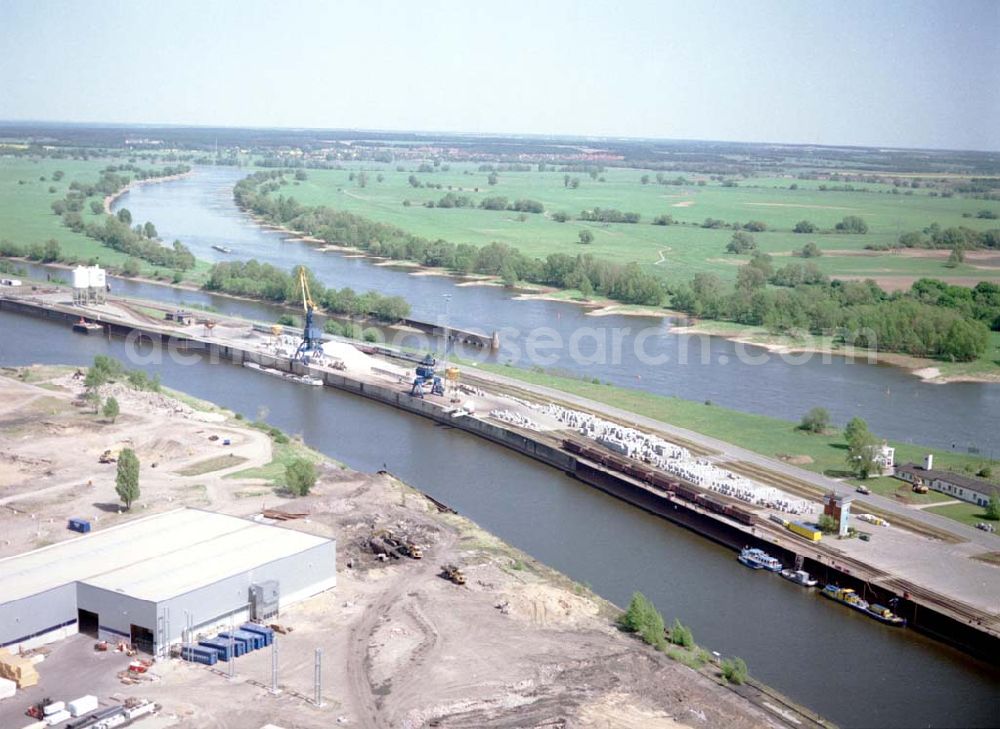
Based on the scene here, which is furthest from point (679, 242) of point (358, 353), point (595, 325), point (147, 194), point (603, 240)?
point (147, 194)

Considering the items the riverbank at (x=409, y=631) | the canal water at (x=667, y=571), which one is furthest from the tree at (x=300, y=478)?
the canal water at (x=667, y=571)

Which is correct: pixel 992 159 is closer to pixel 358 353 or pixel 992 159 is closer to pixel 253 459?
pixel 358 353

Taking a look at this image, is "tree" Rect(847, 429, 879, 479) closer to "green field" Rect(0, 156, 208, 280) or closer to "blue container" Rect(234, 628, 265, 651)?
"blue container" Rect(234, 628, 265, 651)

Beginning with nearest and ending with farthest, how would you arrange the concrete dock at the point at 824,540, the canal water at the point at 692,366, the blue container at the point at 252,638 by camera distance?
the blue container at the point at 252,638 < the concrete dock at the point at 824,540 < the canal water at the point at 692,366

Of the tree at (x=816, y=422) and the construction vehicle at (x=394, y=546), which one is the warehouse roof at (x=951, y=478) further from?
the construction vehicle at (x=394, y=546)

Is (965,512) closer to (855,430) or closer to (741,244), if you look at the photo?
(855,430)

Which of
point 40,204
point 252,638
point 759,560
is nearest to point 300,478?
point 252,638
